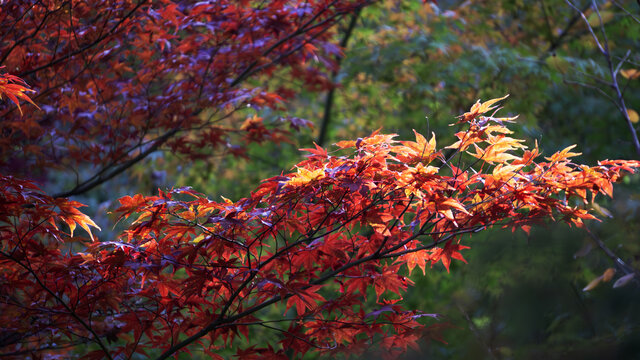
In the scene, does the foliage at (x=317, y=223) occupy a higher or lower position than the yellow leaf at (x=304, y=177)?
lower

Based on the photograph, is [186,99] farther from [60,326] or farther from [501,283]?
[501,283]

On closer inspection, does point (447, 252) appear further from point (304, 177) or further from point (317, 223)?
point (304, 177)

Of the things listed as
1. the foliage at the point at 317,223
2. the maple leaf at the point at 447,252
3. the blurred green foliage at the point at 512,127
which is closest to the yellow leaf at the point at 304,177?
the foliage at the point at 317,223

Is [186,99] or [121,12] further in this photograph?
[186,99]

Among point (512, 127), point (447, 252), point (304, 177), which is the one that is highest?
point (304, 177)

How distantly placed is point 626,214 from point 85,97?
11.2 ft

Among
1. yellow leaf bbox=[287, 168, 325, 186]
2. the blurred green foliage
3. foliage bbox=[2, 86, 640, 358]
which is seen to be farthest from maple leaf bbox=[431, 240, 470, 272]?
yellow leaf bbox=[287, 168, 325, 186]

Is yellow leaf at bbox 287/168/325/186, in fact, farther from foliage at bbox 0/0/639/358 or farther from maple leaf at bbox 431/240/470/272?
maple leaf at bbox 431/240/470/272

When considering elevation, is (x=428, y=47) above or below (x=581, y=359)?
above

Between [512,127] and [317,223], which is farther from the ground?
[317,223]

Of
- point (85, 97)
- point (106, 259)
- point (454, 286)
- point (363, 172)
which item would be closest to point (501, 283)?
point (454, 286)

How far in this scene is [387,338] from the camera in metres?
2.10

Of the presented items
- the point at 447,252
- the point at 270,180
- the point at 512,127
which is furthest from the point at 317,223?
the point at 512,127

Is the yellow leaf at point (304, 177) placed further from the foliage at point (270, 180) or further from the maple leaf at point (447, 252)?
the maple leaf at point (447, 252)
